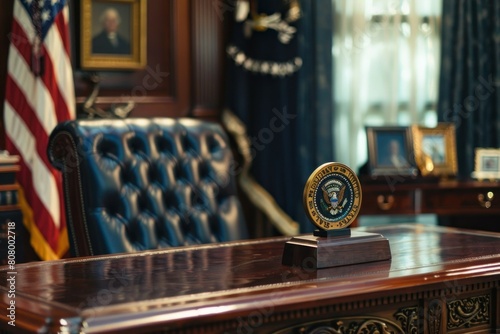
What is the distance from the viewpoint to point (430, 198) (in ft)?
15.8

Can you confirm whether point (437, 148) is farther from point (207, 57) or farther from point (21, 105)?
point (21, 105)

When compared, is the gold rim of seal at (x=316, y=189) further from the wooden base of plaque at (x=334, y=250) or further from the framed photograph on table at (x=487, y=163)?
the framed photograph on table at (x=487, y=163)

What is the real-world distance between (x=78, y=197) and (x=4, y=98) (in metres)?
1.61

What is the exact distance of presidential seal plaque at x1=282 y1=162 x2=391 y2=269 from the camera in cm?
225

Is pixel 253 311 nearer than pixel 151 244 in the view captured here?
Yes

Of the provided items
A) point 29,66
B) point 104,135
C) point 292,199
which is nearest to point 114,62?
point 29,66

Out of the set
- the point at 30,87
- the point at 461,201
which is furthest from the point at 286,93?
the point at 30,87

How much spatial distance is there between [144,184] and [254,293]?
45.1 inches

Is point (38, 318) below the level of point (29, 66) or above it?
below

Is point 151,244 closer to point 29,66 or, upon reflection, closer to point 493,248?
point 493,248

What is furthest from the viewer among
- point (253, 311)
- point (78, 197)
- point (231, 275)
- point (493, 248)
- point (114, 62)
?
point (114, 62)

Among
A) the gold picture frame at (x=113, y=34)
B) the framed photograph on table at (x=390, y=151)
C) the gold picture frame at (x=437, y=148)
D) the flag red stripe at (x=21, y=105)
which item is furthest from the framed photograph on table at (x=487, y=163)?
the flag red stripe at (x=21, y=105)

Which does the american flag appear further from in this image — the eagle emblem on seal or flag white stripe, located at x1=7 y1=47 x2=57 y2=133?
the eagle emblem on seal

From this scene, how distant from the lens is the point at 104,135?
2947 mm
